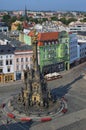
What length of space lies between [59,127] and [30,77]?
1299cm

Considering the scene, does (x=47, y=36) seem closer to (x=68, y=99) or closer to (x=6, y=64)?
(x=6, y=64)

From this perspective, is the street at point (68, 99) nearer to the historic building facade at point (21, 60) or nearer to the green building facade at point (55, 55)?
the green building facade at point (55, 55)

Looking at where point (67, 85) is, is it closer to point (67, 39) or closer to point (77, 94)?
point (77, 94)

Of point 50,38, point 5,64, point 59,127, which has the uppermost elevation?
point 50,38

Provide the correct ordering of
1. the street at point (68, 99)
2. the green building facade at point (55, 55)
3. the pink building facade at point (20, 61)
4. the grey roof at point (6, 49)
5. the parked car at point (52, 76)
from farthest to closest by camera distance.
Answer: the green building facade at point (55, 55) < the pink building facade at point (20, 61) < the parked car at point (52, 76) < the grey roof at point (6, 49) < the street at point (68, 99)

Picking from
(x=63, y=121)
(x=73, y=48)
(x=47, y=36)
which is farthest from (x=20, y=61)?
(x=63, y=121)

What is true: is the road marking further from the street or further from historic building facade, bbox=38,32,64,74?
historic building facade, bbox=38,32,64,74

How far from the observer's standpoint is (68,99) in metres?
69.2

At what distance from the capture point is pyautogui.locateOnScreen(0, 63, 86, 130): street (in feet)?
178

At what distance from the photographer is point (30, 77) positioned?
6078cm

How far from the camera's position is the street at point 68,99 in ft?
178

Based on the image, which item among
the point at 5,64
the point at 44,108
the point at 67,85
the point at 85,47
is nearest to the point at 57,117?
the point at 44,108

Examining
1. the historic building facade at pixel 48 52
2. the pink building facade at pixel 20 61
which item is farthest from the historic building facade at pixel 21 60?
the historic building facade at pixel 48 52

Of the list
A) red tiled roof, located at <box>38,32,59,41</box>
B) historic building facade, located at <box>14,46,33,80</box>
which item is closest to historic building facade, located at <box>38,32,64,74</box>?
red tiled roof, located at <box>38,32,59,41</box>
